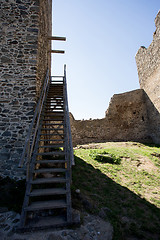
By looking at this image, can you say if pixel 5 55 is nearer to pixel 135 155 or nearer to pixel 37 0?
pixel 37 0

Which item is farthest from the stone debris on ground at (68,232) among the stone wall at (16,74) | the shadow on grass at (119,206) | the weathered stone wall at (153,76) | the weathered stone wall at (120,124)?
the weathered stone wall at (153,76)

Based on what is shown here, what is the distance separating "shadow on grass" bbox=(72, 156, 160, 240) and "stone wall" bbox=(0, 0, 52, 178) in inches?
88.7

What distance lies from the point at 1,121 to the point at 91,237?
455cm

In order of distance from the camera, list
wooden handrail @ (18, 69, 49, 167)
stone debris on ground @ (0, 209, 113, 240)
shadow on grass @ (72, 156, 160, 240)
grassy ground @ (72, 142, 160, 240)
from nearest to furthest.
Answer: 1. stone debris on ground @ (0, 209, 113, 240)
2. shadow on grass @ (72, 156, 160, 240)
3. grassy ground @ (72, 142, 160, 240)
4. wooden handrail @ (18, 69, 49, 167)

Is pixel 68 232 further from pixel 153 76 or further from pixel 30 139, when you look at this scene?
pixel 153 76

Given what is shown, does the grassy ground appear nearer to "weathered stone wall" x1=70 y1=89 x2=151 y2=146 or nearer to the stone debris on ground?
the stone debris on ground

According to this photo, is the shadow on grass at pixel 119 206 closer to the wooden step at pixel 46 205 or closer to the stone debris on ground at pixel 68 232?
the stone debris on ground at pixel 68 232

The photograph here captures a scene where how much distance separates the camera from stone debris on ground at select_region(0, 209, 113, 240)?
2.47m

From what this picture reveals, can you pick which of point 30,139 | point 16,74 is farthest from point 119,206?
point 16,74

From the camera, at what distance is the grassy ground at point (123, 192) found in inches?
117

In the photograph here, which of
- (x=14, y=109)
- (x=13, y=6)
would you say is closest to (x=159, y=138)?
(x=14, y=109)

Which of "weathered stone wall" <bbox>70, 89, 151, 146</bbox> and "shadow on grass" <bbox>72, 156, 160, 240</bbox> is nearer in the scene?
"shadow on grass" <bbox>72, 156, 160, 240</bbox>

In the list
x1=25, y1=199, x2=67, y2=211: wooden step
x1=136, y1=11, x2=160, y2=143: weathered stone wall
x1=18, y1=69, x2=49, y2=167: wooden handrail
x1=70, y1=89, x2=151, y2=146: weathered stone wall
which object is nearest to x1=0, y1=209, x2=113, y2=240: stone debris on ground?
x1=25, y1=199, x2=67, y2=211: wooden step

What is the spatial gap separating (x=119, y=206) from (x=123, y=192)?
795 millimetres
